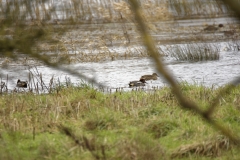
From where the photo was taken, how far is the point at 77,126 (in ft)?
23.8

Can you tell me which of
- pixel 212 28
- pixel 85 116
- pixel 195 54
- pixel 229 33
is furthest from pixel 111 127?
pixel 212 28

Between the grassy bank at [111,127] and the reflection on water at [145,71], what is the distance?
189 inches

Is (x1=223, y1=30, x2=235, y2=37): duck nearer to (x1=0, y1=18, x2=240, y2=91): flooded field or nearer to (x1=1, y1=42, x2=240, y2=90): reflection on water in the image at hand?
(x1=0, y1=18, x2=240, y2=91): flooded field

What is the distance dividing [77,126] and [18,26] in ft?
10.9

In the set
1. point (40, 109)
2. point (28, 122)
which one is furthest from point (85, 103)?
point (28, 122)

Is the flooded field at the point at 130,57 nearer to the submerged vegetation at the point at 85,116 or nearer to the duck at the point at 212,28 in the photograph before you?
the duck at the point at 212,28

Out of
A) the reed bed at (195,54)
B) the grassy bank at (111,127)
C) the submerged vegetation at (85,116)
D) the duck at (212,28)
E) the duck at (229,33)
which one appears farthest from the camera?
the duck at (212,28)

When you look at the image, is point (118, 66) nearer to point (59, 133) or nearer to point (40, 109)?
point (40, 109)

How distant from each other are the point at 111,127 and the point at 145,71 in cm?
1014

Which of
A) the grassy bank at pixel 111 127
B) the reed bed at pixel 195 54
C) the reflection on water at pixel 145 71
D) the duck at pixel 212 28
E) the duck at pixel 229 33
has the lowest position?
the grassy bank at pixel 111 127

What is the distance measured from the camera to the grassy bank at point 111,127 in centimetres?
587

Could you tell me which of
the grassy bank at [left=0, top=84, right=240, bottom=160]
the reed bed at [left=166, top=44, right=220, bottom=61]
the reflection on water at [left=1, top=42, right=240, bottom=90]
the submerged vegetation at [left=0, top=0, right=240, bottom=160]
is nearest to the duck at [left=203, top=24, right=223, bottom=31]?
the reflection on water at [left=1, top=42, right=240, bottom=90]

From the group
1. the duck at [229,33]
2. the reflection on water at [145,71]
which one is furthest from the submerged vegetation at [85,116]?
the duck at [229,33]

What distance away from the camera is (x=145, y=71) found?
17312 mm
